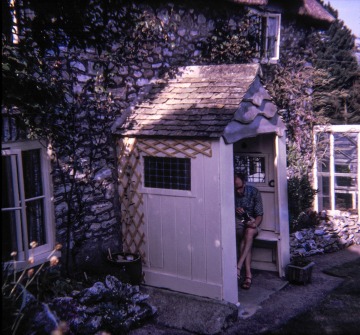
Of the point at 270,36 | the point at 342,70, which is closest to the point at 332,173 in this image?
the point at 270,36

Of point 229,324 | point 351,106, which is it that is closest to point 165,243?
point 229,324

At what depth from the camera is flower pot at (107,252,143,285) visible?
6.60 metres

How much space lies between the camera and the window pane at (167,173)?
6570mm

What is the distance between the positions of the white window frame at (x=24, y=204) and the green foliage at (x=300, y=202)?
17.3 feet

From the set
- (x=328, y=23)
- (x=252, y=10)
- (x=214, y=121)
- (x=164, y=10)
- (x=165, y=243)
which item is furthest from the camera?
(x=328, y=23)

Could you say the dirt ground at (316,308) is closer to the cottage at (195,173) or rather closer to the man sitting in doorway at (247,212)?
the cottage at (195,173)

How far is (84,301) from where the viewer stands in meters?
5.64

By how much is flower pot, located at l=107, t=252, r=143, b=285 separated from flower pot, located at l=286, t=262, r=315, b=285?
234cm

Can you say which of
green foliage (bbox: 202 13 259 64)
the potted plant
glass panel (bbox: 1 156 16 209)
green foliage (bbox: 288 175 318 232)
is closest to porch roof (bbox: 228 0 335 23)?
green foliage (bbox: 202 13 259 64)

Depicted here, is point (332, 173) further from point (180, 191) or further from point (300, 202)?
point (180, 191)

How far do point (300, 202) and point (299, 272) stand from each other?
3.23 m

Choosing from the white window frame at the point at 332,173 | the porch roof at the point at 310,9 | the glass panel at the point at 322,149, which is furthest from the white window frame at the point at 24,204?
the glass panel at the point at 322,149

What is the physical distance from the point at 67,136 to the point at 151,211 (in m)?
1.60

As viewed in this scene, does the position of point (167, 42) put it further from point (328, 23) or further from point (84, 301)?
point (328, 23)
